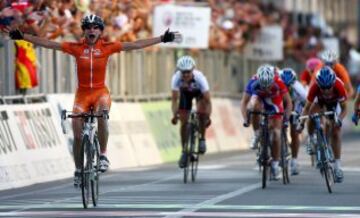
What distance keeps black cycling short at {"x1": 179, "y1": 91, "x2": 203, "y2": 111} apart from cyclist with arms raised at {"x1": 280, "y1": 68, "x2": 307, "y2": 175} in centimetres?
150

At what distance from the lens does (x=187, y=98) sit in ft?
79.4

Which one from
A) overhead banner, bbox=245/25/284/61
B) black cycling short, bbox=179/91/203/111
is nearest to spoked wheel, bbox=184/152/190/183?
black cycling short, bbox=179/91/203/111

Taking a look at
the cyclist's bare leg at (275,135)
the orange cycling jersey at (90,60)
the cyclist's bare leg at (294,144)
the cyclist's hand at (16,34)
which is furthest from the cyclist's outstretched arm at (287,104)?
the cyclist's hand at (16,34)

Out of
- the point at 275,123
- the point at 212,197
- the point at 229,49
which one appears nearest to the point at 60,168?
the point at 275,123

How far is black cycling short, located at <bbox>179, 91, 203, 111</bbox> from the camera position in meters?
24.1

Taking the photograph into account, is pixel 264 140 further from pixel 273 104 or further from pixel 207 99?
pixel 207 99

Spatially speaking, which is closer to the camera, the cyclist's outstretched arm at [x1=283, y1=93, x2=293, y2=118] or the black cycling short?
the cyclist's outstretched arm at [x1=283, y1=93, x2=293, y2=118]

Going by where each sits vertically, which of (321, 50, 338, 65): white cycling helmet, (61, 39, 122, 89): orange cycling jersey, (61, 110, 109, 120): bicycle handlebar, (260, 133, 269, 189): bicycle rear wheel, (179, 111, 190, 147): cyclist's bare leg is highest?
(61, 39, 122, 89): orange cycling jersey

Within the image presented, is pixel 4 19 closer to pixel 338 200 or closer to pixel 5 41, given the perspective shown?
pixel 5 41

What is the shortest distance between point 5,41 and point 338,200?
24.5 ft

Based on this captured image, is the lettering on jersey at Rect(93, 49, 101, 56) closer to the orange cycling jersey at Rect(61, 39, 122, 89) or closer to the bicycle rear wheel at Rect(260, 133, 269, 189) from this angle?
the orange cycling jersey at Rect(61, 39, 122, 89)

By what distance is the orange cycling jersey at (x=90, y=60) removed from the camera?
19.1 metres

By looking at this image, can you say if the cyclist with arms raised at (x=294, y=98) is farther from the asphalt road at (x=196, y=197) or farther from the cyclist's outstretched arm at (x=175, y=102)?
the cyclist's outstretched arm at (x=175, y=102)

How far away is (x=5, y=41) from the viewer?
24.9m
